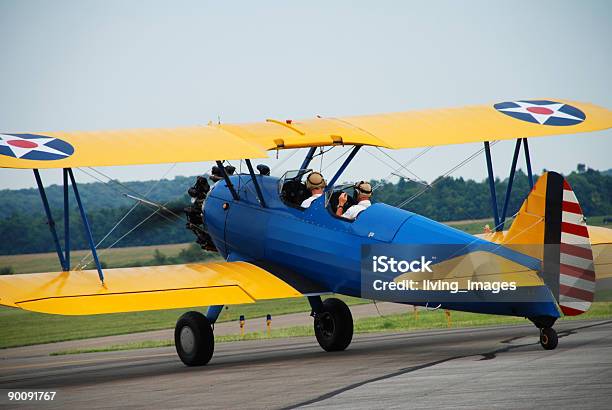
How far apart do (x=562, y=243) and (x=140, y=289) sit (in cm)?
569

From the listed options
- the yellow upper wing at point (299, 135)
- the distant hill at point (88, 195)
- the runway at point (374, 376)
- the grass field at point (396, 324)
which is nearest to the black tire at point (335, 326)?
the runway at point (374, 376)

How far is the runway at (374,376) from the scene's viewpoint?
10.9 metres

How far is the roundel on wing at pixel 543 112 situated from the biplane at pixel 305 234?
3 cm

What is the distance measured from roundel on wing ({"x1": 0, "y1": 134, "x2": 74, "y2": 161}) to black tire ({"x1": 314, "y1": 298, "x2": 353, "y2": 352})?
4665mm

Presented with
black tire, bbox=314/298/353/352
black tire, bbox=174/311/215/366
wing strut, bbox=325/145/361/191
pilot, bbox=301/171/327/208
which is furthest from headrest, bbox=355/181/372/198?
black tire, bbox=174/311/215/366

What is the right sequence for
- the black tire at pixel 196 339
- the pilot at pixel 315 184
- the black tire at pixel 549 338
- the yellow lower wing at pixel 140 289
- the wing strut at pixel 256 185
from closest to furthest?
the black tire at pixel 549 338
the yellow lower wing at pixel 140 289
the black tire at pixel 196 339
the pilot at pixel 315 184
the wing strut at pixel 256 185

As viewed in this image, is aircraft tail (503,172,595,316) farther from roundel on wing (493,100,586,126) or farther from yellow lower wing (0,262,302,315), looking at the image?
roundel on wing (493,100,586,126)

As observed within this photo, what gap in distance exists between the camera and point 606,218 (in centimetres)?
4041

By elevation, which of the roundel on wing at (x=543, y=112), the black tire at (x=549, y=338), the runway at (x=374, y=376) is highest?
the roundel on wing at (x=543, y=112)

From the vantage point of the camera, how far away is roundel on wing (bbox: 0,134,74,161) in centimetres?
1470

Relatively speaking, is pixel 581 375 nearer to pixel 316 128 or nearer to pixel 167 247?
pixel 316 128

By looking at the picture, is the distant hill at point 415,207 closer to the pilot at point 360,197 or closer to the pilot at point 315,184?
the pilot at point 315,184

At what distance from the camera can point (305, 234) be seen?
639 inches

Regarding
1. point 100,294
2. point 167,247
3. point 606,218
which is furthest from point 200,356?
point 167,247
